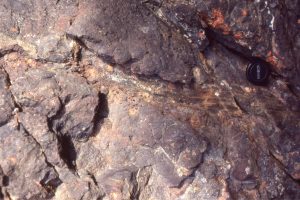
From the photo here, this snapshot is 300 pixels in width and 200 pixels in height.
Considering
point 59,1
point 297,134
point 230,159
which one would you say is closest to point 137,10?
point 59,1

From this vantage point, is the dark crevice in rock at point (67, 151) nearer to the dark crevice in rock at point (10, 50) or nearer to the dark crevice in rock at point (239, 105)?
the dark crevice in rock at point (10, 50)

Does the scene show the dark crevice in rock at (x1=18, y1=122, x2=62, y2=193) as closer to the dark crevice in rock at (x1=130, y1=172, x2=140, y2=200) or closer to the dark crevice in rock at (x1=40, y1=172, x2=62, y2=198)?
the dark crevice in rock at (x1=40, y1=172, x2=62, y2=198)

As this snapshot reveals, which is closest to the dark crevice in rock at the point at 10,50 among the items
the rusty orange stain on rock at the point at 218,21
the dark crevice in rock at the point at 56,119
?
the dark crevice in rock at the point at 56,119

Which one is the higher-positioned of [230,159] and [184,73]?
[184,73]

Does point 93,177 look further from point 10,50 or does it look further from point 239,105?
point 239,105

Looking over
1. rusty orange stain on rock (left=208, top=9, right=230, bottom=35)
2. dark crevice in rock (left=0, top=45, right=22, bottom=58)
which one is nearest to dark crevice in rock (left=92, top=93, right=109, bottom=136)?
dark crevice in rock (left=0, top=45, right=22, bottom=58)

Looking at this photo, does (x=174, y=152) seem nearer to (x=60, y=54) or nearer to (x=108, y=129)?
(x=108, y=129)
